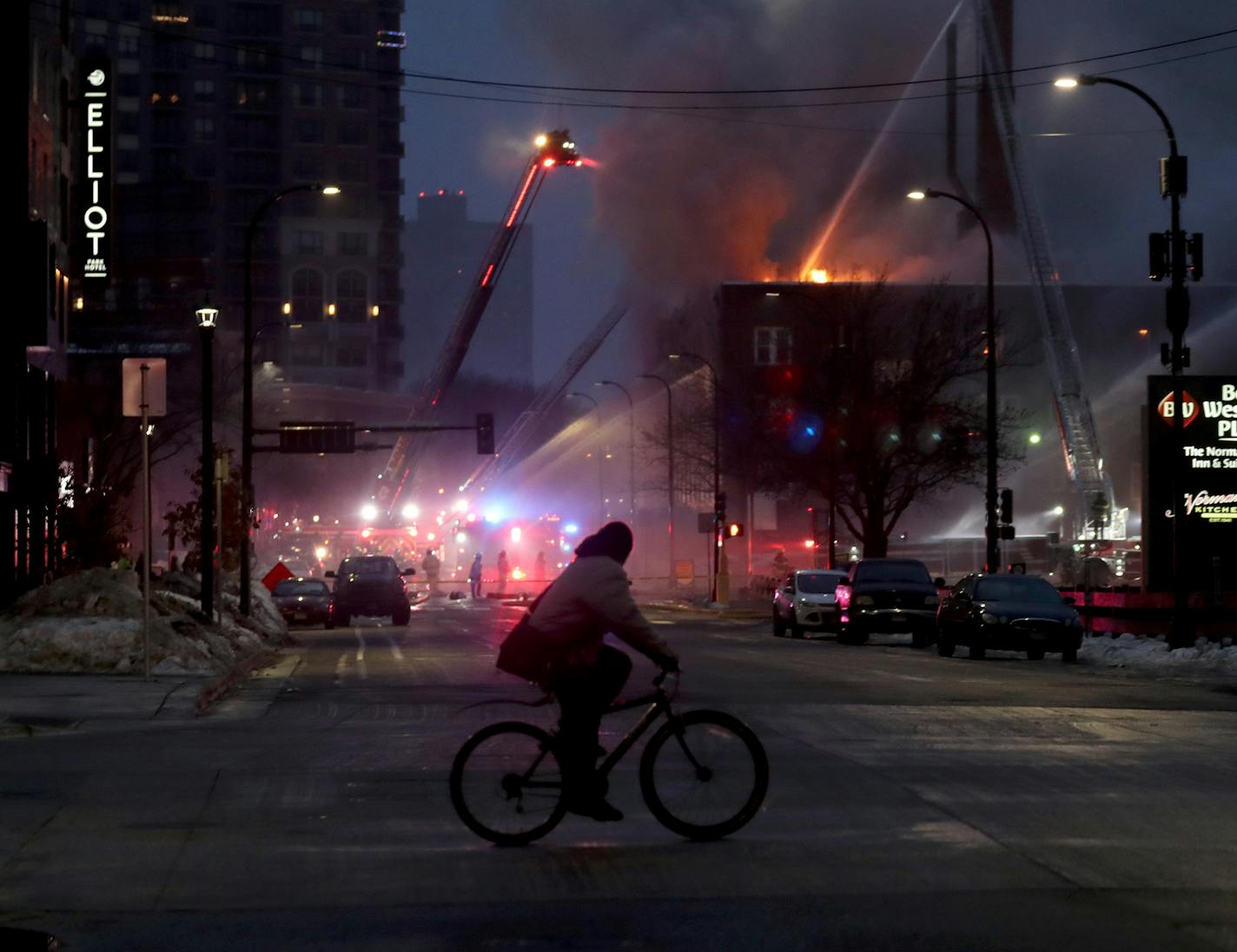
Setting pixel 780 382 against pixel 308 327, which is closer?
pixel 780 382

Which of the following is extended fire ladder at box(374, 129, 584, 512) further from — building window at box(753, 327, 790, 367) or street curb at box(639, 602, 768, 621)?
street curb at box(639, 602, 768, 621)

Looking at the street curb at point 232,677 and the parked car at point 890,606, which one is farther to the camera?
the parked car at point 890,606

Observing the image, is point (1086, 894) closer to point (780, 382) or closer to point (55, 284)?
point (55, 284)

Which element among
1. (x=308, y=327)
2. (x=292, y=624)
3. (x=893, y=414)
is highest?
(x=308, y=327)

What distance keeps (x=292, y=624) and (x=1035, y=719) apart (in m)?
39.2

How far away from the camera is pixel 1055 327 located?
307ft

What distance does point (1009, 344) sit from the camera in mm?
90125

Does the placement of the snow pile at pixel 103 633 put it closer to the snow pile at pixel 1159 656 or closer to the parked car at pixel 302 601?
the snow pile at pixel 1159 656

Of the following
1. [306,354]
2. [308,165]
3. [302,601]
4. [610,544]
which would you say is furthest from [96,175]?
[308,165]

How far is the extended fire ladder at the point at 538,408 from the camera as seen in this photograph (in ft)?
347

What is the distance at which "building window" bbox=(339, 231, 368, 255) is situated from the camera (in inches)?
6240

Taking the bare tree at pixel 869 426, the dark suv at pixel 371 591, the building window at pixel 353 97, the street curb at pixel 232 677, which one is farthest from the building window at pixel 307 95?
the street curb at pixel 232 677

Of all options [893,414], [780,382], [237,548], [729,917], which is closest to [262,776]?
[729,917]

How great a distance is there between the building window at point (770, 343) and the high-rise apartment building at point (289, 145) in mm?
69764
